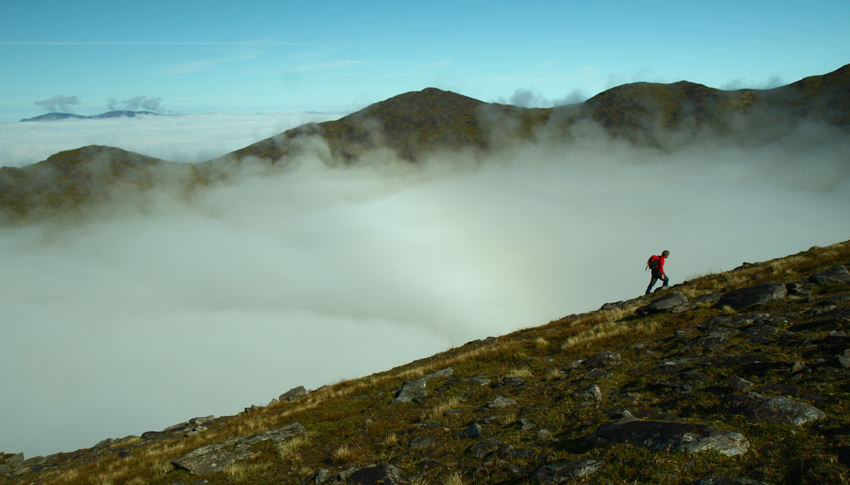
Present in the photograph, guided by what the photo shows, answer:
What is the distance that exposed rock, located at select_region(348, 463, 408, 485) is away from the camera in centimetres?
816

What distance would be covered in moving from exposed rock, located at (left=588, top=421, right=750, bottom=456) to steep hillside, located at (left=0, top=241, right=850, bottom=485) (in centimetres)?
3

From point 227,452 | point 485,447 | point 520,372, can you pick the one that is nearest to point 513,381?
point 520,372

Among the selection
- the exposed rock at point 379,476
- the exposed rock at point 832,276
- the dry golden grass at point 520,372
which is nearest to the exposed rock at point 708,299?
the exposed rock at point 832,276

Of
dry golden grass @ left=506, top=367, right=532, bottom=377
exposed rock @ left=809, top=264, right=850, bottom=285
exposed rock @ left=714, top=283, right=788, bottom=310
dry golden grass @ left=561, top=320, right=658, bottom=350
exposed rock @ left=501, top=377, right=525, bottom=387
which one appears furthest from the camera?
dry golden grass @ left=561, top=320, right=658, bottom=350

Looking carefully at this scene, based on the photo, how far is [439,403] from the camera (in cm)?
1319

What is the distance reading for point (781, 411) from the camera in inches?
282

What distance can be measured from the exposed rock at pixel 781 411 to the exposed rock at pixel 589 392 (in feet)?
10.8

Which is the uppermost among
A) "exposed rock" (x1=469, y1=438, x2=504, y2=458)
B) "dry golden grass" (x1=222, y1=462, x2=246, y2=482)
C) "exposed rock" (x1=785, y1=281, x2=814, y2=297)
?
"exposed rock" (x1=785, y1=281, x2=814, y2=297)

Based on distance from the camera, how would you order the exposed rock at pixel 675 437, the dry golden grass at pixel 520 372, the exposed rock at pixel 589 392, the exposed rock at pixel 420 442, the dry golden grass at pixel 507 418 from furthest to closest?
the dry golden grass at pixel 520 372, the exposed rock at pixel 589 392, the dry golden grass at pixel 507 418, the exposed rock at pixel 420 442, the exposed rock at pixel 675 437

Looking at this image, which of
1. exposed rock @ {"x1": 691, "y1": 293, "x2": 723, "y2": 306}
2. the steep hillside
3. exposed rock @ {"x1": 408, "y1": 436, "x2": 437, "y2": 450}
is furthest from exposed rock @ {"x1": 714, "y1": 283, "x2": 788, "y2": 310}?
exposed rock @ {"x1": 408, "y1": 436, "x2": 437, "y2": 450}

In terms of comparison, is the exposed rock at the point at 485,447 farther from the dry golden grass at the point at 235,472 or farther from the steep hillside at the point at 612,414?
the dry golden grass at the point at 235,472

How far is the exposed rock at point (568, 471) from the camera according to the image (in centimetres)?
Answer: 661

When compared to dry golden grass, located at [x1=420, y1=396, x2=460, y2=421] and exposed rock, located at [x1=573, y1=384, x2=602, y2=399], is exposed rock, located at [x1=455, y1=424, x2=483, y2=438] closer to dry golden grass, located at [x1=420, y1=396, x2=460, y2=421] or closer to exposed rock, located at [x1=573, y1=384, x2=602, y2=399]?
dry golden grass, located at [x1=420, y1=396, x2=460, y2=421]

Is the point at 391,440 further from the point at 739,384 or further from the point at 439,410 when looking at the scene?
the point at 739,384
